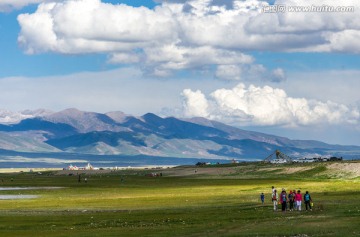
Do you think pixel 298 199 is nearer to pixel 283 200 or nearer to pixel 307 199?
pixel 307 199

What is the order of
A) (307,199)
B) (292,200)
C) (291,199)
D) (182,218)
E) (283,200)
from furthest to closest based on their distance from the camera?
(292,200), (291,199), (283,200), (307,199), (182,218)

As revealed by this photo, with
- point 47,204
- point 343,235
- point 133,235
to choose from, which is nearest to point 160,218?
point 133,235

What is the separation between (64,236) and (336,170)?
121434 mm

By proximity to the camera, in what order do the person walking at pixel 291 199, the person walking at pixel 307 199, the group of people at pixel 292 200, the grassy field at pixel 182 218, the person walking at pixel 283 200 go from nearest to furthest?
the grassy field at pixel 182 218 → the person walking at pixel 307 199 → the group of people at pixel 292 200 → the person walking at pixel 283 200 → the person walking at pixel 291 199

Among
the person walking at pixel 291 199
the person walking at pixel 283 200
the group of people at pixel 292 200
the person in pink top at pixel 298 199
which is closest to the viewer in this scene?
the person in pink top at pixel 298 199

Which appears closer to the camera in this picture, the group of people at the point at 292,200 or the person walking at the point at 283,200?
the group of people at the point at 292,200

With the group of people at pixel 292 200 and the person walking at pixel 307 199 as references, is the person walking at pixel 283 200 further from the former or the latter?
the person walking at pixel 307 199

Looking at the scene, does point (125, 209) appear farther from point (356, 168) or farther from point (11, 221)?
point (356, 168)

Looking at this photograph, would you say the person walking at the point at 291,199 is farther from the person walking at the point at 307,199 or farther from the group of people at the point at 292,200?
the person walking at the point at 307,199

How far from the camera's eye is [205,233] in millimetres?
57969

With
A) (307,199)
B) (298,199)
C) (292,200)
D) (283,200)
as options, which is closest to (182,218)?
(283,200)

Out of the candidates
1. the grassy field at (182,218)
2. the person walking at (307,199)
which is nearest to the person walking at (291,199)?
the person walking at (307,199)

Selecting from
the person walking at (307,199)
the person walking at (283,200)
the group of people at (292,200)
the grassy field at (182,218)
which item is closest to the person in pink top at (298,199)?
the group of people at (292,200)

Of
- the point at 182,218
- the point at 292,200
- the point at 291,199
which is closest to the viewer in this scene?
the point at 182,218
